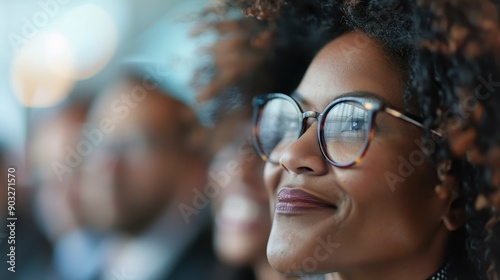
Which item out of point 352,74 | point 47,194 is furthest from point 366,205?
point 47,194

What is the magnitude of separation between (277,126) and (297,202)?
212 millimetres

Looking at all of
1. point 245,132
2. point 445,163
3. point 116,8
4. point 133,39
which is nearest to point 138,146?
point 245,132

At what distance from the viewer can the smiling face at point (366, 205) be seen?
99cm

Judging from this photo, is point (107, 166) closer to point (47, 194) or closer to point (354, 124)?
point (47, 194)

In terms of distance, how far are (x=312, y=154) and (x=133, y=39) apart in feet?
4.79

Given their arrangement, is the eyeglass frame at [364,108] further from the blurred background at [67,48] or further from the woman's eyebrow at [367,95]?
the blurred background at [67,48]

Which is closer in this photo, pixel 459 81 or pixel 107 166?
pixel 459 81

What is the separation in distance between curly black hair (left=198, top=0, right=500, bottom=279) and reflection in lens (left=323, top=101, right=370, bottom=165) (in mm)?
81

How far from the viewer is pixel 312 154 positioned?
1025 millimetres

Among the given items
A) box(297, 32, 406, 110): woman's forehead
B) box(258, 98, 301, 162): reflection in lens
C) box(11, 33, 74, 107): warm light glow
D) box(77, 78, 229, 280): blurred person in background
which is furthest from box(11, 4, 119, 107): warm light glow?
box(297, 32, 406, 110): woman's forehead

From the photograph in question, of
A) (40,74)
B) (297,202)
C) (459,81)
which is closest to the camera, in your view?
(459,81)

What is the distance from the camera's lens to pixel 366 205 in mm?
990

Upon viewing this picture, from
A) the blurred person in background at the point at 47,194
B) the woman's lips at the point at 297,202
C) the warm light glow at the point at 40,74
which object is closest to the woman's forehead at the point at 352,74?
the woman's lips at the point at 297,202

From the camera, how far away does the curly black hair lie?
90 cm
